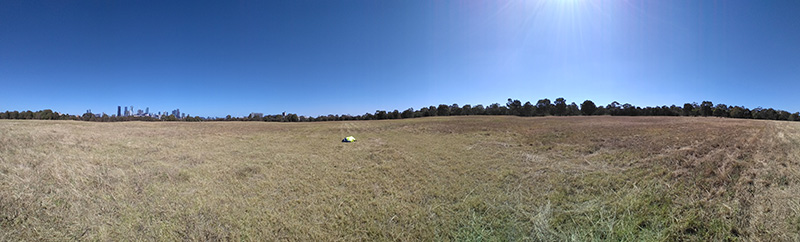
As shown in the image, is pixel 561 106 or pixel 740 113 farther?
pixel 561 106

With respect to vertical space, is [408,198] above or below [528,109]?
below

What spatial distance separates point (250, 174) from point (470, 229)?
5.02 metres

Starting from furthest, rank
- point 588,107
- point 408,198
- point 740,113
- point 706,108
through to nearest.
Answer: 1. point 588,107
2. point 706,108
3. point 740,113
4. point 408,198

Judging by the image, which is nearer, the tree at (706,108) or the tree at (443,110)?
the tree at (706,108)

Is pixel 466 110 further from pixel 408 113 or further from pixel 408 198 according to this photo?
pixel 408 198

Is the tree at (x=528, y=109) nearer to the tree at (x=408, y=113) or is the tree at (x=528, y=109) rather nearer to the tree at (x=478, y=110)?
the tree at (x=478, y=110)

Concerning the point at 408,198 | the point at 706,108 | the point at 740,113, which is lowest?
the point at 408,198

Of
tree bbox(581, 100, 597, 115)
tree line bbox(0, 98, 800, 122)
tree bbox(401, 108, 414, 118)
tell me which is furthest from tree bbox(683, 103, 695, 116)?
tree bbox(401, 108, 414, 118)

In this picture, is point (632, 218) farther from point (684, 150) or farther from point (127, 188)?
point (127, 188)

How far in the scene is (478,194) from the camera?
13.7 ft

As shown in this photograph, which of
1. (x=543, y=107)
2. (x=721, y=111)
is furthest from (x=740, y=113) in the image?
(x=543, y=107)

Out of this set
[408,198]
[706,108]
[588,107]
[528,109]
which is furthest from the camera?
[528,109]

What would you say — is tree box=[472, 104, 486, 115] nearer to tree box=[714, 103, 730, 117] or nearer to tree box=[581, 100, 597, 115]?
tree box=[581, 100, 597, 115]

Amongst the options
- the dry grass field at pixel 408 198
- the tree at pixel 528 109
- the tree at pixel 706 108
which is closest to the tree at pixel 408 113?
the tree at pixel 528 109
